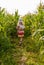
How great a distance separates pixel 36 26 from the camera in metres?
→ 4.16

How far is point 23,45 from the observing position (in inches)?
169

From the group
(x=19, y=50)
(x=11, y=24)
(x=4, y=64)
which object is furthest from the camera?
(x=11, y=24)

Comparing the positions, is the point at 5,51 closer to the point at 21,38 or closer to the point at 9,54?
the point at 9,54

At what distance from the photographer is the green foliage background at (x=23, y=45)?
3676 millimetres

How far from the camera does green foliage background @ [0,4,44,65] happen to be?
3.68 m

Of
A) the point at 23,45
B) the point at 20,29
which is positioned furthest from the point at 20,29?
the point at 23,45

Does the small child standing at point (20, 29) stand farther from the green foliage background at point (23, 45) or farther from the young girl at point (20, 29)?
the green foliage background at point (23, 45)

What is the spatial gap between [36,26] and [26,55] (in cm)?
55

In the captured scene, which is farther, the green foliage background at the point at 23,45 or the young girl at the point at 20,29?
the young girl at the point at 20,29

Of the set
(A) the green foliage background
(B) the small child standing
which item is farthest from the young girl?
(A) the green foliage background

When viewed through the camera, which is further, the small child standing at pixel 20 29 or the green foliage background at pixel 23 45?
the small child standing at pixel 20 29

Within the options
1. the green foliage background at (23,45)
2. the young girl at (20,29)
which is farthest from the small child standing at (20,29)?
the green foliage background at (23,45)

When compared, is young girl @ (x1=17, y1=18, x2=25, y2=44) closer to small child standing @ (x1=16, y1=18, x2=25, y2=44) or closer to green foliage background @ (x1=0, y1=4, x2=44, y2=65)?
small child standing @ (x1=16, y1=18, x2=25, y2=44)

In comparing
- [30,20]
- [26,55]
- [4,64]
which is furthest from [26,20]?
[4,64]
